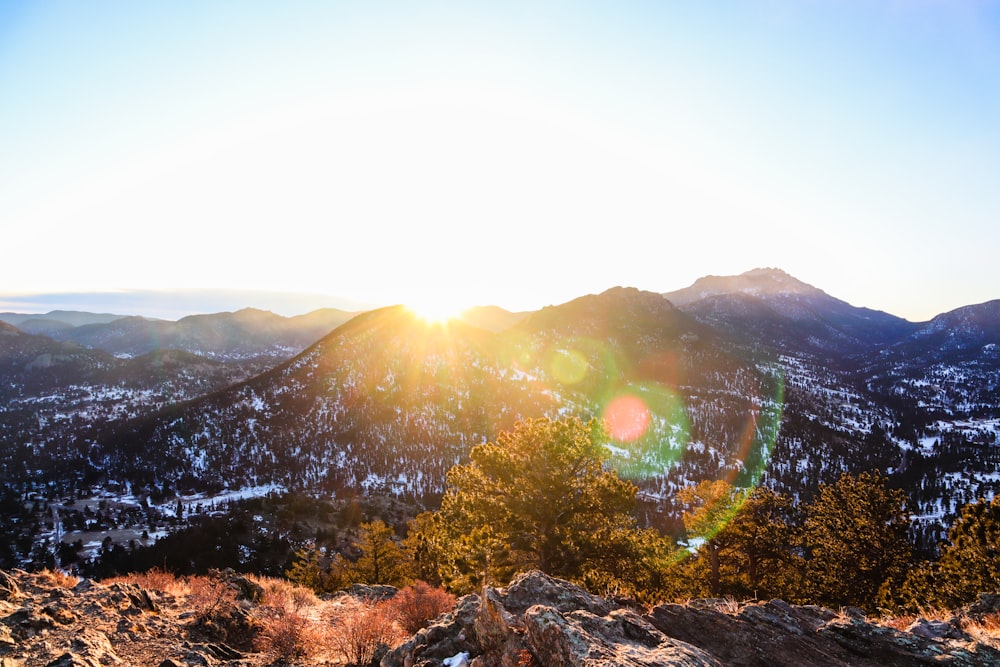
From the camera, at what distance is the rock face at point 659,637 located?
8031 millimetres

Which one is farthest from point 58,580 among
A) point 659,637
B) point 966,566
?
point 966,566

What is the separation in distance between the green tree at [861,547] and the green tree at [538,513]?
1588cm

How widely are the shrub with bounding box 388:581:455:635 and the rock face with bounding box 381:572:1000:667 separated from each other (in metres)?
2.84

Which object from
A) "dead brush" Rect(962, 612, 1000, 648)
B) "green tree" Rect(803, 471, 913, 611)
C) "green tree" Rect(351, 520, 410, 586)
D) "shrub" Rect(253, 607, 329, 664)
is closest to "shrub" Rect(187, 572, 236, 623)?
"shrub" Rect(253, 607, 329, 664)

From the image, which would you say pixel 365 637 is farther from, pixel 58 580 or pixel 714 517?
pixel 714 517

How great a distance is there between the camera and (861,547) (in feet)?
84.5

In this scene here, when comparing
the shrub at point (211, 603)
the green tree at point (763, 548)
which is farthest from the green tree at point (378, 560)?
the green tree at point (763, 548)

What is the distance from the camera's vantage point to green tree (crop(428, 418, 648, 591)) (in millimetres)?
17531

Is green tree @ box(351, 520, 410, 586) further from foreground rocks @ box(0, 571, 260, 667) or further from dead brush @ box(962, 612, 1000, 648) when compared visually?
dead brush @ box(962, 612, 1000, 648)

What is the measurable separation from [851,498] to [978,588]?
26.0 ft

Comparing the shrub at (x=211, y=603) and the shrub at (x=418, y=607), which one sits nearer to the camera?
the shrub at (x=418, y=607)

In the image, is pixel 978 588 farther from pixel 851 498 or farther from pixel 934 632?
Result: pixel 934 632

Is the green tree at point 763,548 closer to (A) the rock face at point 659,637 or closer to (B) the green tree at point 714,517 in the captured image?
(B) the green tree at point 714,517

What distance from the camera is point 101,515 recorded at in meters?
160
